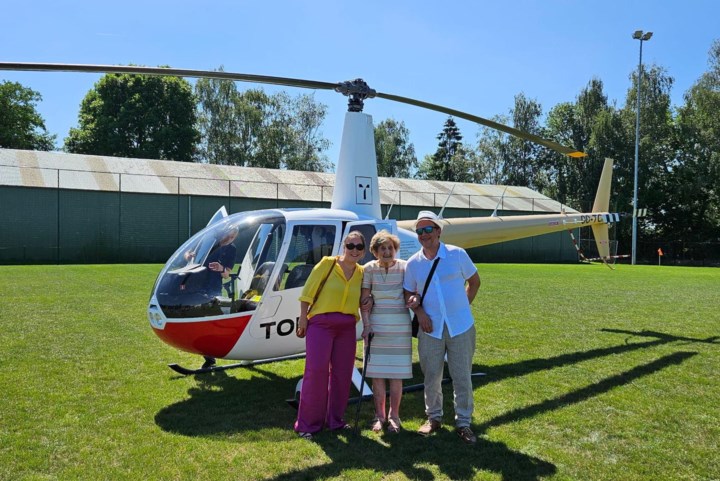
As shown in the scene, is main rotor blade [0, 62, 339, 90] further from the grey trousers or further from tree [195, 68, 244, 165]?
tree [195, 68, 244, 165]

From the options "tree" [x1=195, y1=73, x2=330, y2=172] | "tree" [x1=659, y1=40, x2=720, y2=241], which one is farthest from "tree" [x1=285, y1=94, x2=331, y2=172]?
"tree" [x1=659, y1=40, x2=720, y2=241]

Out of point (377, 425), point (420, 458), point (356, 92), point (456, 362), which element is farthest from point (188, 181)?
point (420, 458)

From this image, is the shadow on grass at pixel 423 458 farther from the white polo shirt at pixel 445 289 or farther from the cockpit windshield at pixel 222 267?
the cockpit windshield at pixel 222 267

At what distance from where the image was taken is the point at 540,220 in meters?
9.95

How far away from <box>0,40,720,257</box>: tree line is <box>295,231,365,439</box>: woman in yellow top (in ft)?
149

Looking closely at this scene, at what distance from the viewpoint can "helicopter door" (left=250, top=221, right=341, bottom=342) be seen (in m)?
5.73

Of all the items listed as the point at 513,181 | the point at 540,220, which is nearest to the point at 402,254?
the point at 540,220

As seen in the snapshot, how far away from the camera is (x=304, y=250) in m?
5.99

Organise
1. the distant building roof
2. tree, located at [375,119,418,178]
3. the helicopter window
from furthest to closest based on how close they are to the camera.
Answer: tree, located at [375,119,418,178] → the distant building roof → the helicopter window

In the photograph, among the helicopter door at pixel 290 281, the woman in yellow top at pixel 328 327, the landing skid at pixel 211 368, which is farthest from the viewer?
the landing skid at pixel 211 368

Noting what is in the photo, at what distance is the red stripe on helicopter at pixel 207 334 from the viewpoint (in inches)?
214

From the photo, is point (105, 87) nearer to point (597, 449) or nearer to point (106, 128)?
point (106, 128)

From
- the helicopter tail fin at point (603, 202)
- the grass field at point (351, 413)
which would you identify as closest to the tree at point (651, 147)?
the helicopter tail fin at point (603, 202)

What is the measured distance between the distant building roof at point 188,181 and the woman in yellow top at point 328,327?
22548 mm
